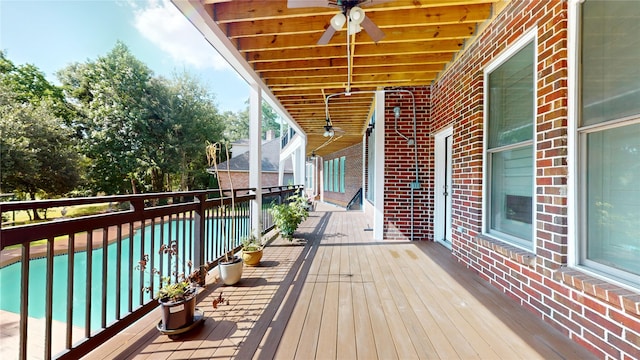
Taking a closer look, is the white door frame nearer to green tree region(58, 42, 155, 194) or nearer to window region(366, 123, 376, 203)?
window region(366, 123, 376, 203)

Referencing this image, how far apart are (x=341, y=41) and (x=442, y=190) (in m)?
2.91

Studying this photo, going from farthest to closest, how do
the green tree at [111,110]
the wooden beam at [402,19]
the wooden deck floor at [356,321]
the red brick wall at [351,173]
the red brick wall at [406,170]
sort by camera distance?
the green tree at [111,110]
the red brick wall at [351,173]
the red brick wall at [406,170]
the wooden beam at [402,19]
the wooden deck floor at [356,321]

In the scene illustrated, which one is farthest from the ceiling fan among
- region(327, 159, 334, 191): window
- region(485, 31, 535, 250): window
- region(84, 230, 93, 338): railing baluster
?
region(327, 159, 334, 191): window

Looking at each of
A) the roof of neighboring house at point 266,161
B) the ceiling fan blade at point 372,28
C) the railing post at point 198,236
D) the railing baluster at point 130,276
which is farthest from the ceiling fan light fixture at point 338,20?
the roof of neighboring house at point 266,161

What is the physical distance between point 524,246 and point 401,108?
10.0 ft

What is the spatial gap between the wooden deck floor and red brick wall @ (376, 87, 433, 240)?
1.34 metres

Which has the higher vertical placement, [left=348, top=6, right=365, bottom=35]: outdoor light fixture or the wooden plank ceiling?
the wooden plank ceiling

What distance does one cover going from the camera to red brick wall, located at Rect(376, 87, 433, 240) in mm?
4660

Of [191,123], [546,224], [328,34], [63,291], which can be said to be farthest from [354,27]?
[191,123]

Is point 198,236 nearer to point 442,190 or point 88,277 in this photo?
point 88,277

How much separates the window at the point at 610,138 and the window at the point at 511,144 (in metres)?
0.49

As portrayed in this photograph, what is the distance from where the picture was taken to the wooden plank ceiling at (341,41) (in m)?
2.77

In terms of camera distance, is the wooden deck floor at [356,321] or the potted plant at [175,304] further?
the potted plant at [175,304]

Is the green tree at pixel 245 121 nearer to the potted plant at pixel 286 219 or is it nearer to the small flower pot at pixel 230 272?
the potted plant at pixel 286 219
